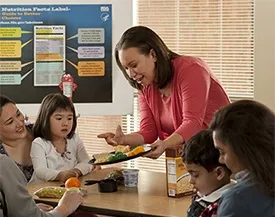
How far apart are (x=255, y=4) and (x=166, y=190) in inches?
70.0

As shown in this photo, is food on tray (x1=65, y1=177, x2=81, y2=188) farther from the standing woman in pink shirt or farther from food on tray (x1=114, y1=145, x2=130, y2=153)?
the standing woman in pink shirt

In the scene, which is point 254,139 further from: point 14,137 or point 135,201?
point 14,137

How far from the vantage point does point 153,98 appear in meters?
2.71

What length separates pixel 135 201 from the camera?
215cm

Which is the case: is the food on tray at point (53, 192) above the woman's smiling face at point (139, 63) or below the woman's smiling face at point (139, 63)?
below

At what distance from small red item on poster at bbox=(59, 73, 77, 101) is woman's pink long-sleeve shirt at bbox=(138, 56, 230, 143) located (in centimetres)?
77

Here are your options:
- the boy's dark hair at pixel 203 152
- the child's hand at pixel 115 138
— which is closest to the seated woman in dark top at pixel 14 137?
the child's hand at pixel 115 138

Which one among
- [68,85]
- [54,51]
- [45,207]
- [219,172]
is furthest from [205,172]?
[54,51]

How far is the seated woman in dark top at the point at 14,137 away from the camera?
264cm

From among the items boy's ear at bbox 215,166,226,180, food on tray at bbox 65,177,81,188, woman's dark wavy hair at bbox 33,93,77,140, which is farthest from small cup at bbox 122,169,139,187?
boy's ear at bbox 215,166,226,180

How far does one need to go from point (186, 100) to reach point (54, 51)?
1253 mm

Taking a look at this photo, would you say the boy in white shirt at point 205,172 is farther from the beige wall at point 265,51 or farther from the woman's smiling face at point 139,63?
the beige wall at point 265,51

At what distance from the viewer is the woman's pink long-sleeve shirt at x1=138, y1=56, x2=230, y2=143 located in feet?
8.24

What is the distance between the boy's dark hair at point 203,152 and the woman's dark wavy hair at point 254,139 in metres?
0.31
